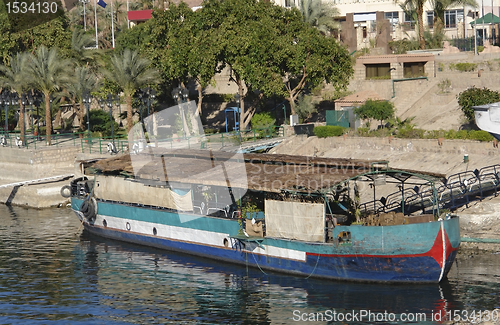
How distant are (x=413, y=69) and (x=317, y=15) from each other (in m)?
12.2

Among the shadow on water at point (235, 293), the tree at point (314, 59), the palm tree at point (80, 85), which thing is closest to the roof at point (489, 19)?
the tree at point (314, 59)

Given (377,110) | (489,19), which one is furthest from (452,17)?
(377,110)

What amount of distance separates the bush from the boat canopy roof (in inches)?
611

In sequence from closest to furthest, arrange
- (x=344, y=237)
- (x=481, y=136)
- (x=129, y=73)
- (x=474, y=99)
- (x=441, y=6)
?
(x=344, y=237), (x=481, y=136), (x=474, y=99), (x=129, y=73), (x=441, y=6)

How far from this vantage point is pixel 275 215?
28953 millimetres

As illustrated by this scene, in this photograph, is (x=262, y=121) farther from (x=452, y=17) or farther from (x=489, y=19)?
(x=452, y=17)

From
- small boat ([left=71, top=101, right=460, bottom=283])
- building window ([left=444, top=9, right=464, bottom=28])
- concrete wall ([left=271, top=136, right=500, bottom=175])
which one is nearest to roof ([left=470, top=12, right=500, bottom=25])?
building window ([left=444, top=9, right=464, bottom=28])

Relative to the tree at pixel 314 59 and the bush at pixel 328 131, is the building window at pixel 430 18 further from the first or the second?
the bush at pixel 328 131

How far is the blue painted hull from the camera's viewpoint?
2595 cm

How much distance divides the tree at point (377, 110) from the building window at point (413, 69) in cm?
885

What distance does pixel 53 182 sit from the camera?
5081 centimetres

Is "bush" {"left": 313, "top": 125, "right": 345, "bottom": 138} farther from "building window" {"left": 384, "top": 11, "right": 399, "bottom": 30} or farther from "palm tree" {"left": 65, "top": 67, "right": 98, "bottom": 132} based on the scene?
"building window" {"left": 384, "top": 11, "right": 399, "bottom": 30}

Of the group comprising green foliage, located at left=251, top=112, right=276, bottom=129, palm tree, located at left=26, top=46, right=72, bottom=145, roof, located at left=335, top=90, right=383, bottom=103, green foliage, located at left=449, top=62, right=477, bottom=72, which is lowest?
green foliage, located at left=251, top=112, right=276, bottom=129

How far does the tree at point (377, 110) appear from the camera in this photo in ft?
164
